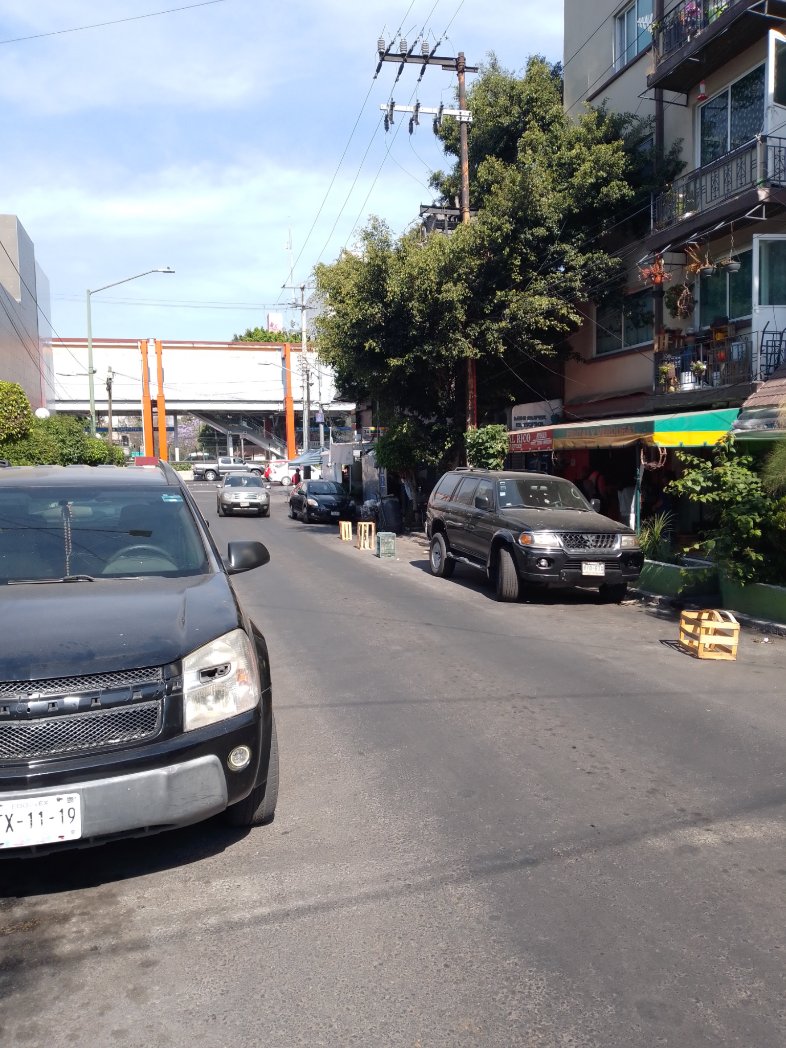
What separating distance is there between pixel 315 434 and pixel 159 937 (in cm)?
6991

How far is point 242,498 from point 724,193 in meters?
19.2

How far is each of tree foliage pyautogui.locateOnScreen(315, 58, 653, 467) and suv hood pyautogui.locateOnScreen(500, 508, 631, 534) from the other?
8877 mm

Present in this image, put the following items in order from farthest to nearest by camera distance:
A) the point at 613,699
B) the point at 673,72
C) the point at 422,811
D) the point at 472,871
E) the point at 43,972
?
the point at 673,72, the point at 613,699, the point at 422,811, the point at 472,871, the point at 43,972

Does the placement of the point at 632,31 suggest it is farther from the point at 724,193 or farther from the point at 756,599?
the point at 756,599

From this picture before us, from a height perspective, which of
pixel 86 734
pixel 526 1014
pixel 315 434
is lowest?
pixel 526 1014

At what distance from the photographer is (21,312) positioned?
3606 cm

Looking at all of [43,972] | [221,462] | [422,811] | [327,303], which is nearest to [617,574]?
[422,811]

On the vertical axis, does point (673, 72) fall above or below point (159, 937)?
above

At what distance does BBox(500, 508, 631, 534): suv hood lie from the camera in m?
11.5

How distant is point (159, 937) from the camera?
3.42 m

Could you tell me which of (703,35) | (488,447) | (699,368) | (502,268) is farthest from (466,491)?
(703,35)

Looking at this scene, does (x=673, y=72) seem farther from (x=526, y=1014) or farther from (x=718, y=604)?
(x=526, y=1014)

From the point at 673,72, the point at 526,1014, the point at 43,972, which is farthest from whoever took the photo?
the point at 673,72

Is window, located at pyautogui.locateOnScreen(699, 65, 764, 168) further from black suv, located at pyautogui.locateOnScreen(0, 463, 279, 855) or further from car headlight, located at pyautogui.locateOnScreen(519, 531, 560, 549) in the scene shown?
black suv, located at pyautogui.locateOnScreen(0, 463, 279, 855)
